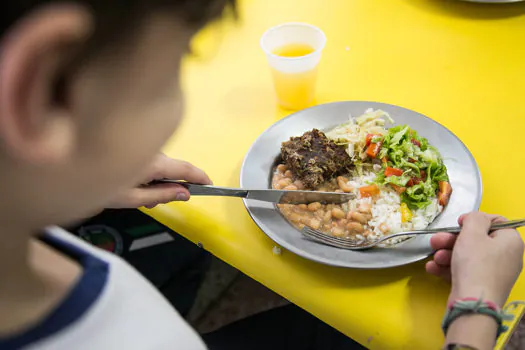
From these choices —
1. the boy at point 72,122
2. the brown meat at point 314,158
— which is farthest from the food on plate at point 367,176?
the boy at point 72,122

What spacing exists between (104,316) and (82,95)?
0.30m

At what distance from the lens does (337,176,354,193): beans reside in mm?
866

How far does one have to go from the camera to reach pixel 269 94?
1.14 m

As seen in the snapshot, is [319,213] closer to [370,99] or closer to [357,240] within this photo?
[357,240]

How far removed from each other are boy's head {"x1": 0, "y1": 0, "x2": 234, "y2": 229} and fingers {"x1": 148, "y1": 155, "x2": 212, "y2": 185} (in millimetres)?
433

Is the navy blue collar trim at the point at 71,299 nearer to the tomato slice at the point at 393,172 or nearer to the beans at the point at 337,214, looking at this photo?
the beans at the point at 337,214

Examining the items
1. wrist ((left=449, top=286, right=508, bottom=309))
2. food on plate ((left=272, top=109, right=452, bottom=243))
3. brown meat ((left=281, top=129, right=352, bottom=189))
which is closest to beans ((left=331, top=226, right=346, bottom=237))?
food on plate ((left=272, top=109, right=452, bottom=243))

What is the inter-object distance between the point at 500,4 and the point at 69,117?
1.32 m

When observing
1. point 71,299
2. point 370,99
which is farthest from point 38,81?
point 370,99

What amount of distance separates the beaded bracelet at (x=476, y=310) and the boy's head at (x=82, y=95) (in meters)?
0.48

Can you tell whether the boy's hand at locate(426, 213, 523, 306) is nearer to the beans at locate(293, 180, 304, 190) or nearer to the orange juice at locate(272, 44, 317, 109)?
the beans at locate(293, 180, 304, 190)

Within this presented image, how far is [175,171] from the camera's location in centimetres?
87

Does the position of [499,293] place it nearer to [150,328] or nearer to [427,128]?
[427,128]

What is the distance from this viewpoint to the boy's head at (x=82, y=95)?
0.99 feet
